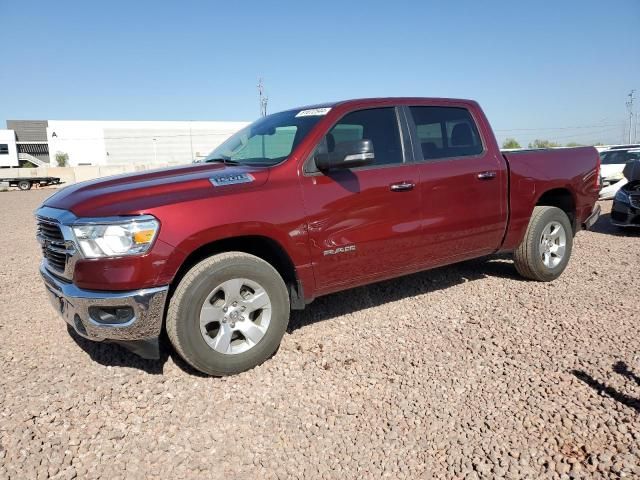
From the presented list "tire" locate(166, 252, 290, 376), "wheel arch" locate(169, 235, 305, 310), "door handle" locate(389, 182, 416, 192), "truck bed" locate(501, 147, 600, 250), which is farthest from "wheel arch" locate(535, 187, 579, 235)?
"tire" locate(166, 252, 290, 376)

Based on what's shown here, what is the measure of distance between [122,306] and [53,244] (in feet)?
2.50

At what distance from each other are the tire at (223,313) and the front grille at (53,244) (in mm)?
788

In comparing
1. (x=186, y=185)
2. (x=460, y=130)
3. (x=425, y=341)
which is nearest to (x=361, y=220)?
(x=425, y=341)

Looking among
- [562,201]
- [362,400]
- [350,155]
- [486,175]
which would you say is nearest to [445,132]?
[486,175]

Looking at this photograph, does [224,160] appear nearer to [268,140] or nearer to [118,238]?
[268,140]

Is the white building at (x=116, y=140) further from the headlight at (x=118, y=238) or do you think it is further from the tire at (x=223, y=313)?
the headlight at (x=118, y=238)

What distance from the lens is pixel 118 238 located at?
9.30ft

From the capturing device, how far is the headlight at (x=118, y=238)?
9.27 feet

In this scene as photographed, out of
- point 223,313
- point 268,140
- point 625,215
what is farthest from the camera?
point 625,215

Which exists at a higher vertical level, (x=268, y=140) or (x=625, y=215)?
(x=268, y=140)

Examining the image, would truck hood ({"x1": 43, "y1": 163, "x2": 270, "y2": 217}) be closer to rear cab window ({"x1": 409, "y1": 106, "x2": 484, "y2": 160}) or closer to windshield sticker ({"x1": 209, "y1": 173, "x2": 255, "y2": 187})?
windshield sticker ({"x1": 209, "y1": 173, "x2": 255, "y2": 187})

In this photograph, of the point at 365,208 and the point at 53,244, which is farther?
the point at 365,208

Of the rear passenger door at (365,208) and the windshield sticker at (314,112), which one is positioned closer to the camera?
the rear passenger door at (365,208)

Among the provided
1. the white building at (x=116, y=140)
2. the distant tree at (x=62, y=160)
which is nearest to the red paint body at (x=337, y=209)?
the white building at (x=116, y=140)
